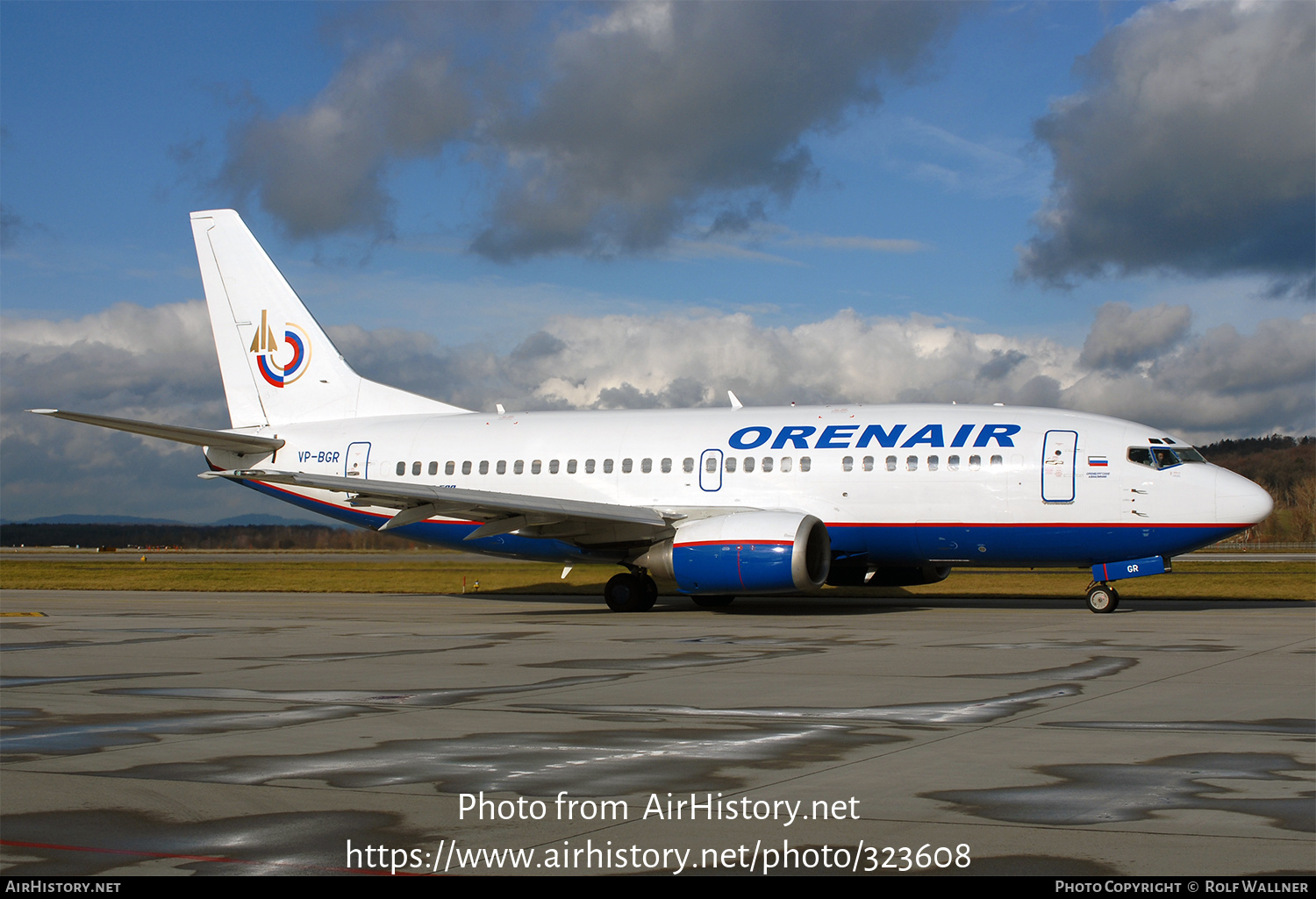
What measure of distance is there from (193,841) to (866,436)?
19.9 meters

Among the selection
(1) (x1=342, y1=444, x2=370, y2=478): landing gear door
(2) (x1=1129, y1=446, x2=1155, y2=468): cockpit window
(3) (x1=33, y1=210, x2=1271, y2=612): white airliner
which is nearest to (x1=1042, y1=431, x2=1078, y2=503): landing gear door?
(3) (x1=33, y1=210, x2=1271, y2=612): white airliner

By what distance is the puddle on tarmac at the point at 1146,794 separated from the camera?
632cm

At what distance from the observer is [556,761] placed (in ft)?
26.1

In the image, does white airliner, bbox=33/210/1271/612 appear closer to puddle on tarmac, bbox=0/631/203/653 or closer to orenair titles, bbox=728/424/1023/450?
orenair titles, bbox=728/424/1023/450

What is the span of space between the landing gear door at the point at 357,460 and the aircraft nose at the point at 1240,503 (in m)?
19.3

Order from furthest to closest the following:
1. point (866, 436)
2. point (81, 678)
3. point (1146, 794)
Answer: point (866, 436), point (81, 678), point (1146, 794)

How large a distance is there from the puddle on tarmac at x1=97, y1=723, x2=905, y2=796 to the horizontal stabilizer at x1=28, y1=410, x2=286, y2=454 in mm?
17343

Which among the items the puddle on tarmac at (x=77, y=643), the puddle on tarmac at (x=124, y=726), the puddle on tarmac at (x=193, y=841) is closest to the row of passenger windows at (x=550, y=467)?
the puddle on tarmac at (x=77, y=643)

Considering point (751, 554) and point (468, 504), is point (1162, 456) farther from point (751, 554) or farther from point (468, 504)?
point (468, 504)

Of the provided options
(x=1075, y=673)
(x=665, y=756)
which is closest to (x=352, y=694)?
(x=665, y=756)

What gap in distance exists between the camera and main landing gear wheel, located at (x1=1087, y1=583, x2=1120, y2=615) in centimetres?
2223

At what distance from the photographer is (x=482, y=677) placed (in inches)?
513

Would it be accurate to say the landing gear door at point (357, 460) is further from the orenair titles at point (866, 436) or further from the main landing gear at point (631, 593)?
the orenair titles at point (866, 436)
